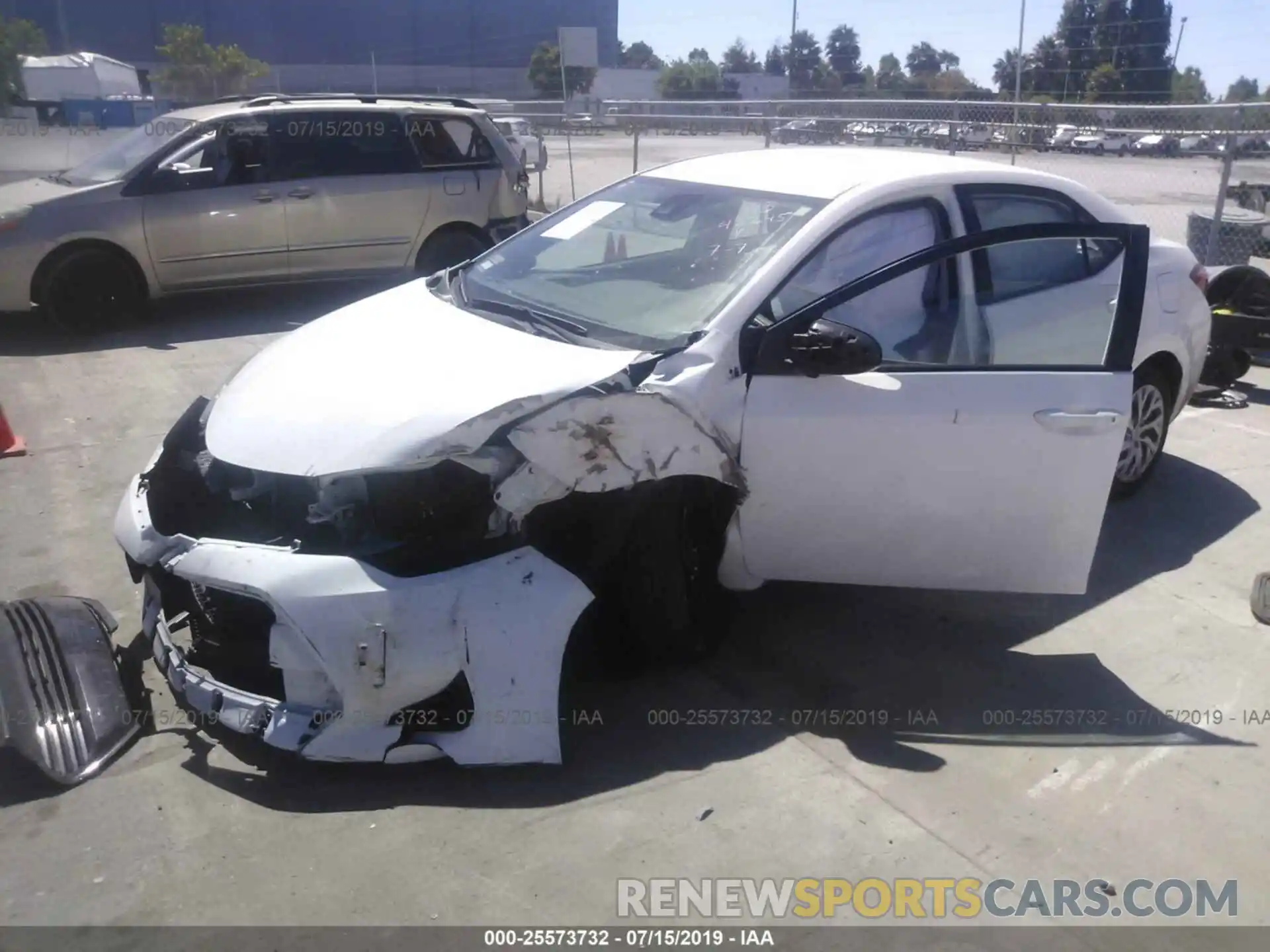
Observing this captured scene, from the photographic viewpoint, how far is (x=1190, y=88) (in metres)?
53.2

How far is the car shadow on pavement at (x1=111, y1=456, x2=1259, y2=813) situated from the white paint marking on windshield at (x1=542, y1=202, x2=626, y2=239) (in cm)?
173

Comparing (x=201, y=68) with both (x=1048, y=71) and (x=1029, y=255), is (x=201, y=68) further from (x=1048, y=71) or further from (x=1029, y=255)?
(x=1029, y=255)

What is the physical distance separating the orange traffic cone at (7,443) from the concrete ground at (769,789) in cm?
138

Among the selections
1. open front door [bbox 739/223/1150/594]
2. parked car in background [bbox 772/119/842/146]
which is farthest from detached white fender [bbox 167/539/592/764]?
parked car in background [bbox 772/119/842/146]

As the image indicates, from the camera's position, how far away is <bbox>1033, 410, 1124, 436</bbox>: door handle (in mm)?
3945

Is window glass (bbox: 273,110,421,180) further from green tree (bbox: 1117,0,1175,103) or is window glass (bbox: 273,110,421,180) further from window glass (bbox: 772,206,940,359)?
green tree (bbox: 1117,0,1175,103)

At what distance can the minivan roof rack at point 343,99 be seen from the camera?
9805mm

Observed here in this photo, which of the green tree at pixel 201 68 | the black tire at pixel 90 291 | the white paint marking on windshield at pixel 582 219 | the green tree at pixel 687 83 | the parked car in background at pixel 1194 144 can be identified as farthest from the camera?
the green tree at pixel 687 83

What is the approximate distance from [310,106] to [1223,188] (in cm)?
791

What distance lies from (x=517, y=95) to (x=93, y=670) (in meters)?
65.6

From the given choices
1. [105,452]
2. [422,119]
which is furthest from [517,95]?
[105,452]

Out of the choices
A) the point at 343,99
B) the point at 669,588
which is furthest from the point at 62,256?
the point at 669,588

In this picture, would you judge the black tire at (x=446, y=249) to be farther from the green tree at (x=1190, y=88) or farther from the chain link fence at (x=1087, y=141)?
the green tree at (x=1190, y=88)

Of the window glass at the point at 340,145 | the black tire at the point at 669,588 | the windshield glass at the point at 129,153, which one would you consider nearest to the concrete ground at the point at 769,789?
the black tire at the point at 669,588
